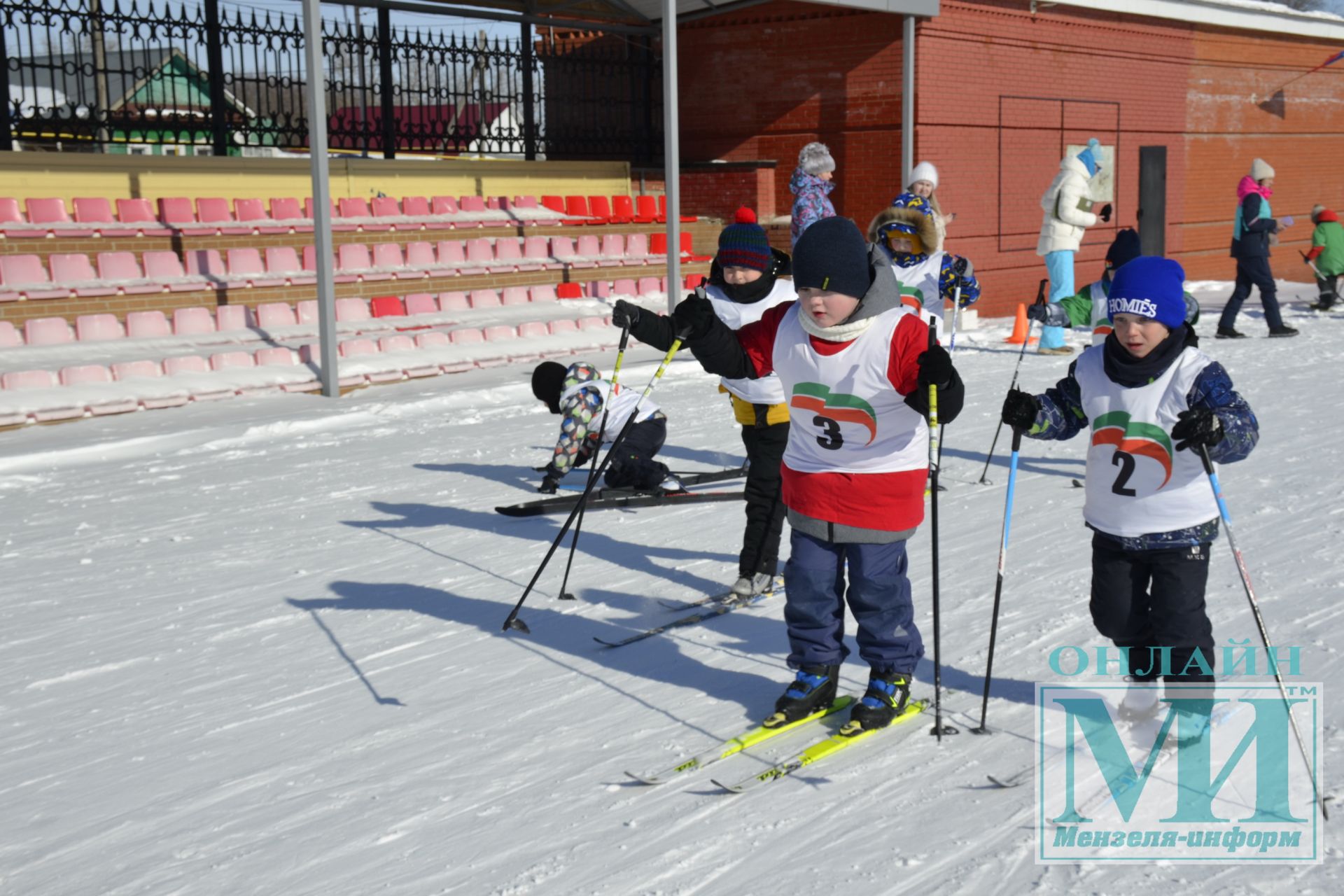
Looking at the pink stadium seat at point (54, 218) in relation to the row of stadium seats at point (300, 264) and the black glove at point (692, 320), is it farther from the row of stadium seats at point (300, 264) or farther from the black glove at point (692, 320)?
the black glove at point (692, 320)

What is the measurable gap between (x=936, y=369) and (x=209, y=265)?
1075 cm

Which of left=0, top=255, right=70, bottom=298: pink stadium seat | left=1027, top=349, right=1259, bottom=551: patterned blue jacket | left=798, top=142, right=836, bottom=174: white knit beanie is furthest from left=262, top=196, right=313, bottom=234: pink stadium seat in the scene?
left=1027, top=349, right=1259, bottom=551: patterned blue jacket

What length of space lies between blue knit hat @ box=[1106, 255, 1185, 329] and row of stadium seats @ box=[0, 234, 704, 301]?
9.77m

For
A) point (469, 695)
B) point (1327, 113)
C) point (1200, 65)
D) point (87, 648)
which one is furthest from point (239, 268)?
point (1327, 113)

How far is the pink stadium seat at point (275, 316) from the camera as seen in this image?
12531 millimetres

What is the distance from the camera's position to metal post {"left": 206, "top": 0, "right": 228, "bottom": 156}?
14477 mm

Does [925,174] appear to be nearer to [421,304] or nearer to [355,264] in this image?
[421,304]

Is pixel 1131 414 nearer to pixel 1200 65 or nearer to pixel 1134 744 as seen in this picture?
pixel 1134 744

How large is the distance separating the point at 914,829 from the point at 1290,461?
5502mm

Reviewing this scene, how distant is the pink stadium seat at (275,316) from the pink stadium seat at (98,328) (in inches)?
52.6

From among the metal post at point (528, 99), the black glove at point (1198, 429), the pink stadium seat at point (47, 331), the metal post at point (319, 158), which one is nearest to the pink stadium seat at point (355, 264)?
the metal post at point (319, 158)

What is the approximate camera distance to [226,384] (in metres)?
10.9

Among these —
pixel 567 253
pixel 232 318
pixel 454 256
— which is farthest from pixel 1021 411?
pixel 567 253

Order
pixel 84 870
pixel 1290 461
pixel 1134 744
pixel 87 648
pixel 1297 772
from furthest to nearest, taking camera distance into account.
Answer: pixel 1290 461, pixel 87 648, pixel 1134 744, pixel 1297 772, pixel 84 870
